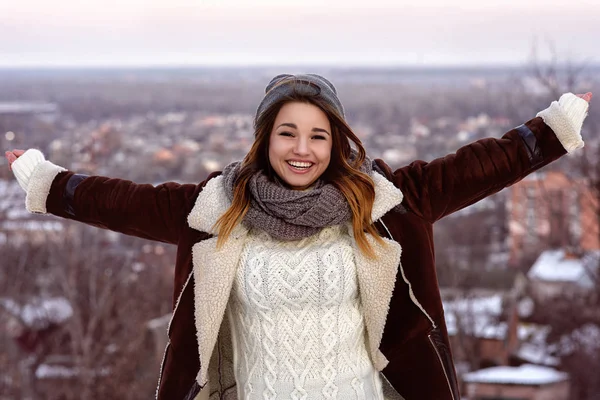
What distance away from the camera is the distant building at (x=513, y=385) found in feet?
47.5

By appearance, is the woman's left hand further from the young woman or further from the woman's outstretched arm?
the woman's outstretched arm

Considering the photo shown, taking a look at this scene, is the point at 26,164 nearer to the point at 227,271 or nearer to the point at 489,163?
the point at 227,271

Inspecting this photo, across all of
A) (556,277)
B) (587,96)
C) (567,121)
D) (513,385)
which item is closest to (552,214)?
(513,385)

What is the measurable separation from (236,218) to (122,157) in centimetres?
2254

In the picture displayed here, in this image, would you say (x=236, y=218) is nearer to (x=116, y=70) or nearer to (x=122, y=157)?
(x=122, y=157)

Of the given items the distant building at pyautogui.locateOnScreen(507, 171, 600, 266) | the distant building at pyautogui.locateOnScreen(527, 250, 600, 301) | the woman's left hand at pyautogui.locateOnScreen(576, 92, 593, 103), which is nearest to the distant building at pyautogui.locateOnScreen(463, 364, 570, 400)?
the distant building at pyautogui.locateOnScreen(507, 171, 600, 266)

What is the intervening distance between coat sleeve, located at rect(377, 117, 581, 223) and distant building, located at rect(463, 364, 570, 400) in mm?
12974

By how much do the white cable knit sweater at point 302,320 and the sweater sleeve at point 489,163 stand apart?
197mm

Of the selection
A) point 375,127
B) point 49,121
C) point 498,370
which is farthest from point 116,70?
point 498,370

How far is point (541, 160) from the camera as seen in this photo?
6.36 feet

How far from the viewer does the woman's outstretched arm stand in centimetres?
195

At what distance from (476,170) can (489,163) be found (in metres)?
0.03

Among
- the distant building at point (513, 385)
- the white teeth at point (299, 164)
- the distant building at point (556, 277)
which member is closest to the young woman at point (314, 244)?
the white teeth at point (299, 164)

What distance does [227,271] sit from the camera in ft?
6.13
